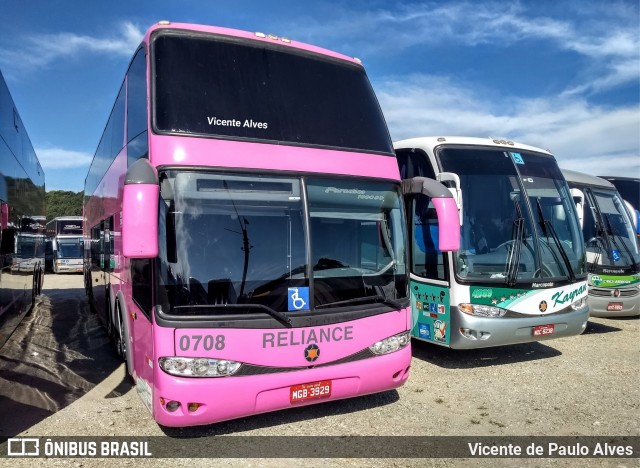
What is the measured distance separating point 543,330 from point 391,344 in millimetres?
3009

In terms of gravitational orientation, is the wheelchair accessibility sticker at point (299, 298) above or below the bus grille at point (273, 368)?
above

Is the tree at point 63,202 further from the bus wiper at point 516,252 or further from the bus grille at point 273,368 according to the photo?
the bus grille at point 273,368

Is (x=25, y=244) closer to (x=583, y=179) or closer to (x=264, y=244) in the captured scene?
(x=264, y=244)

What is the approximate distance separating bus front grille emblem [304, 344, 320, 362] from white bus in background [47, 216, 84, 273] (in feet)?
88.7

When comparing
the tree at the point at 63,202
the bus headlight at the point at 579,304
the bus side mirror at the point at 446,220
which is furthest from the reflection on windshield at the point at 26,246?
the tree at the point at 63,202

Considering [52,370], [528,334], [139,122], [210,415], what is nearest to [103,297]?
[52,370]

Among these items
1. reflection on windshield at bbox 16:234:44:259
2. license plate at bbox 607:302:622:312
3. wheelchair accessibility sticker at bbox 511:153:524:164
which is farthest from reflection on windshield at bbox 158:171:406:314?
license plate at bbox 607:302:622:312

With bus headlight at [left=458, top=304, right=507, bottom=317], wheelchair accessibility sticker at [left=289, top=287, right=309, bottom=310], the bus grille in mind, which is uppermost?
wheelchair accessibility sticker at [left=289, top=287, right=309, bottom=310]

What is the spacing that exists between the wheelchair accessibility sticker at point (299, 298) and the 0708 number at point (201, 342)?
2.30ft

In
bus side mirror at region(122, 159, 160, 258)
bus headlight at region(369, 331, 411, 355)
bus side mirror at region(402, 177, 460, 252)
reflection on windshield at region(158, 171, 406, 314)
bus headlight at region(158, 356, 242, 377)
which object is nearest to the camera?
bus side mirror at region(122, 159, 160, 258)

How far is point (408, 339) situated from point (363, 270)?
923 mm

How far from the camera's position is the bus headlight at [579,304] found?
24.2ft

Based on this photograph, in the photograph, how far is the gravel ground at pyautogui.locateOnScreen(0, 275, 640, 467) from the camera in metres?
4.87

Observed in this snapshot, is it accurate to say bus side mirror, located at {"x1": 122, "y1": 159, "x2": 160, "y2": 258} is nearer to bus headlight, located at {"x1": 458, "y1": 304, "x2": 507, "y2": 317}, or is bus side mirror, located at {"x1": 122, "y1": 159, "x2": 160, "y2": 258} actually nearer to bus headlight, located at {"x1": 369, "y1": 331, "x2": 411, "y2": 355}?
bus headlight, located at {"x1": 369, "y1": 331, "x2": 411, "y2": 355}
